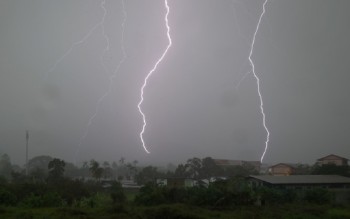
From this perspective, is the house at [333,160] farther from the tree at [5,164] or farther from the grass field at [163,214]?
the tree at [5,164]

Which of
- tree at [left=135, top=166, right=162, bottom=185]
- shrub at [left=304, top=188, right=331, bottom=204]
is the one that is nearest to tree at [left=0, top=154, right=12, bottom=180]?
tree at [left=135, top=166, right=162, bottom=185]

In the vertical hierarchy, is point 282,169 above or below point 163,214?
above

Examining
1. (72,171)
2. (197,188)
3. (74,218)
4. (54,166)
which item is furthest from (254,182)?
(72,171)

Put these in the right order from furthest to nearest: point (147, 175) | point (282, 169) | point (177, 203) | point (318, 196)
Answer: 1. point (282, 169)
2. point (147, 175)
3. point (318, 196)
4. point (177, 203)

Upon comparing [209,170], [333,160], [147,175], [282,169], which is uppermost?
[333,160]

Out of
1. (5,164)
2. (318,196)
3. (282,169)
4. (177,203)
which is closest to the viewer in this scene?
(177,203)

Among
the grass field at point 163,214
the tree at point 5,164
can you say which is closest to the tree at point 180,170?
the grass field at point 163,214

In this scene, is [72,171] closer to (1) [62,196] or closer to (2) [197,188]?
(1) [62,196]

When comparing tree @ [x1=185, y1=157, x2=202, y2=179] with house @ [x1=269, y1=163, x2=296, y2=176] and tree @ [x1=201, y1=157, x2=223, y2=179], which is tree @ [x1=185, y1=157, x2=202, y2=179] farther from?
house @ [x1=269, y1=163, x2=296, y2=176]

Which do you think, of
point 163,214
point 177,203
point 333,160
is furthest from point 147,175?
point 163,214

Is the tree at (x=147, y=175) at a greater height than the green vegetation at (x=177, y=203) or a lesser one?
greater

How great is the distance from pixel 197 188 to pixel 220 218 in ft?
20.9

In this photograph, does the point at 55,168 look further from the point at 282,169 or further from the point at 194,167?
the point at 282,169

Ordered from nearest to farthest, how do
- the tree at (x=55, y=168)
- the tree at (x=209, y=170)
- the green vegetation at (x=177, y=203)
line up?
the green vegetation at (x=177, y=203), the tree at (x=55, y=168), the tree at (x=209, y=170)
